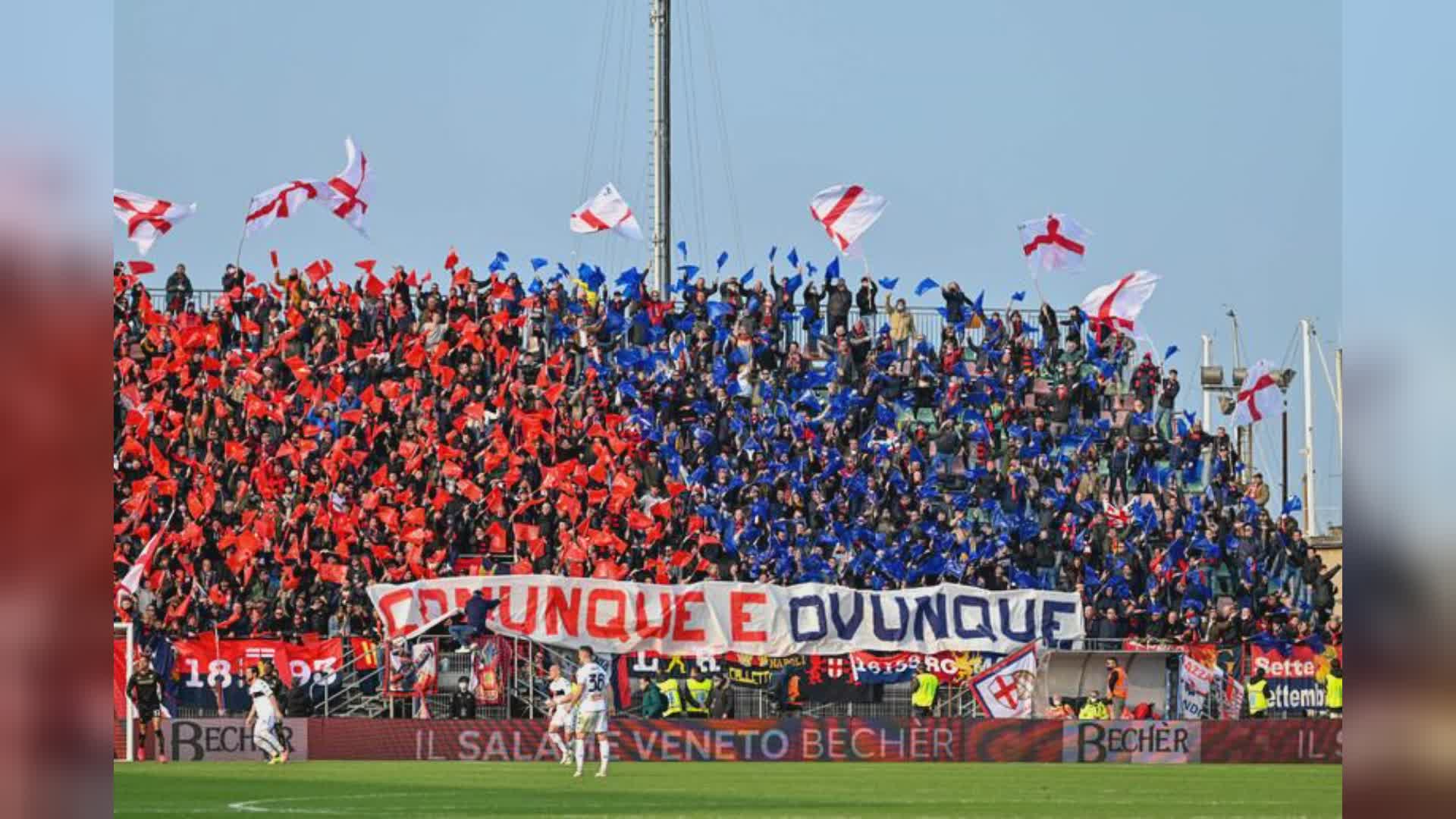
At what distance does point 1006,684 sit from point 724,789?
1310cm

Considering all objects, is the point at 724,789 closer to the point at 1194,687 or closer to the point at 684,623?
the point at 684,623

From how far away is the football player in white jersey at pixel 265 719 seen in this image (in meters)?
34.2

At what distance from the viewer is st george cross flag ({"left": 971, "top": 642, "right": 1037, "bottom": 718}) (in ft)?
128

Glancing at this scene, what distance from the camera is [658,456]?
145 feet

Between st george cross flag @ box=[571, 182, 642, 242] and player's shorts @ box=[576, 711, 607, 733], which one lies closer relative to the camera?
player's shorts @ box=[576, 711, 607, 733]

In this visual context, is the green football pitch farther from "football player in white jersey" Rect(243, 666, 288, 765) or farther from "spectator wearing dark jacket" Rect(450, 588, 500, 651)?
"spectator wearing dark jacket" Rect(450, 588, 500, 651)

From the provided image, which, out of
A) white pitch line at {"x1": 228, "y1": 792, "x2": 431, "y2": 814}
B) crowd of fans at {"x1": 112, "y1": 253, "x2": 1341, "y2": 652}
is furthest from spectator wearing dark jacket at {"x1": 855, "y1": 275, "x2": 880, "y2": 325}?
white pitch line at {"x1": 228, "y1": 792, "x2": 431, "y2": 814}

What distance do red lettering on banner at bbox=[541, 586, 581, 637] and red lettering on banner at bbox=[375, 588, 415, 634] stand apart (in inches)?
94.1

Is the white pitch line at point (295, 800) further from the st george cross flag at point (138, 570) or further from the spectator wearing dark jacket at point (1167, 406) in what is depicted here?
the spectator wearing dark jacket at point (1167, 406)

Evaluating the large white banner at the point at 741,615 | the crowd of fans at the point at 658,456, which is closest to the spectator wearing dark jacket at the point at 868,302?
the crowd of fans at the point at 658,456

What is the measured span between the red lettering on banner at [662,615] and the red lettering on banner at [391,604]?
4.01 m

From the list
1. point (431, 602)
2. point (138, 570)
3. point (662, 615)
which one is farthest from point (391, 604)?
point (662, 615)
